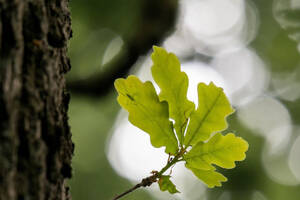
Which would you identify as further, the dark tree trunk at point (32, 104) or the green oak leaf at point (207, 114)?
the green oak leaf at point (207, 114)

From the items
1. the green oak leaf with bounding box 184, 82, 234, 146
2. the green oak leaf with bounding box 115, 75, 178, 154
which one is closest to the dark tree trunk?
the green oak leaf with bounding box 115, 75, 178, 154

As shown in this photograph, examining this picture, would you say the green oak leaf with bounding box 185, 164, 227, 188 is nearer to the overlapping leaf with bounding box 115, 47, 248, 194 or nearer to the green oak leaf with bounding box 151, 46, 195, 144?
the overlapping leaf with bounding box 115, 47, 248, 194

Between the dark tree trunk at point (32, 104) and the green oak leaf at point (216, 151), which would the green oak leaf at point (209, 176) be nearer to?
the green oak leaf at point (216, 151)

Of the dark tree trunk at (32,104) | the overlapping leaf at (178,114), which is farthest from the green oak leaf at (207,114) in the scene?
the dark tree trunk at (32,104)

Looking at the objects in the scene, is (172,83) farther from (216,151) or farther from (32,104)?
(32,104)

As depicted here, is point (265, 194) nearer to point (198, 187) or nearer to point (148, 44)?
point (198, 187)

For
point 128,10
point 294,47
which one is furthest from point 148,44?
point 294,47
